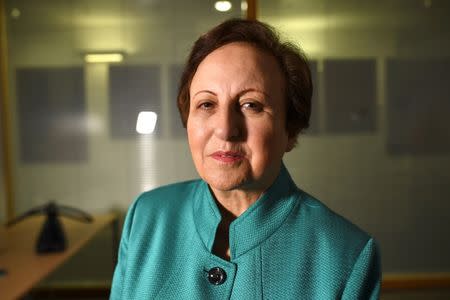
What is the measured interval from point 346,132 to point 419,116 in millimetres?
473

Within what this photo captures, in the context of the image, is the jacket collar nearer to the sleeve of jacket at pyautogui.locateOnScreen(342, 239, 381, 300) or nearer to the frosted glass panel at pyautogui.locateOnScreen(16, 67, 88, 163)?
the sleeve of jacket at pyautogui.locateOnScreen(342, 239, 381, 300)

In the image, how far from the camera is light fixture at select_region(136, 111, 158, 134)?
2.51 meters

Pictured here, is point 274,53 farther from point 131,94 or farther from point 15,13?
point 15,13

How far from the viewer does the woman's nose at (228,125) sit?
0.77 meters

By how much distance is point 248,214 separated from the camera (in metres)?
0.83

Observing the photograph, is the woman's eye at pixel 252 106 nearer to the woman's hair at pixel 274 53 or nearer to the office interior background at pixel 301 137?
the woman's hair at pixel 274 53

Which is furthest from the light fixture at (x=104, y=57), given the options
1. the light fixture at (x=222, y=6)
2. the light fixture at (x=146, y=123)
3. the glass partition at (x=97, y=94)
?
the light fixture at (x=222, y=6)

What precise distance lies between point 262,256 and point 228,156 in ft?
0.74

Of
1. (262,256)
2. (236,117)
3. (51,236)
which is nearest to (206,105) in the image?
(236,117)

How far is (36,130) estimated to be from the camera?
2.56 meters

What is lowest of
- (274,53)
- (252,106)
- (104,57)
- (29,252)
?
(29,252)

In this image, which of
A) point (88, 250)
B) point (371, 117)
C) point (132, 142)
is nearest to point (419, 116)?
point (371, 117)

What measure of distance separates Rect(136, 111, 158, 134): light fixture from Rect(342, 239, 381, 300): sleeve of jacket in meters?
1.88

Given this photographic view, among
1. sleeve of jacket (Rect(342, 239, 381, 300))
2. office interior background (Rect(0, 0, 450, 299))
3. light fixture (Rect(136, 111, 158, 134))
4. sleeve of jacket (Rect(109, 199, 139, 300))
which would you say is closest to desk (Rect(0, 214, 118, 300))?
office interior background (Rect(0, 0, 450, 299))
